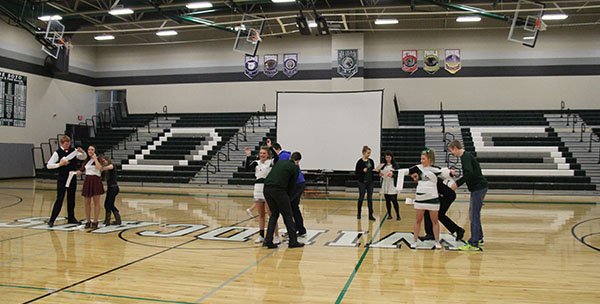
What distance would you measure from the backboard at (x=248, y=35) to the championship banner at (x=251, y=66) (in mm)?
7618

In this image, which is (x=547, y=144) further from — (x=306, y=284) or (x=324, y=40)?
(x=306, y=284)

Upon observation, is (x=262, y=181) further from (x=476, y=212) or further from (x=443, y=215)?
(x=476, y=212)

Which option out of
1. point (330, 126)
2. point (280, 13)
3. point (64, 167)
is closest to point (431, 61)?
point (280, 13)

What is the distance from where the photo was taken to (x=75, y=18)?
19000 millimetres

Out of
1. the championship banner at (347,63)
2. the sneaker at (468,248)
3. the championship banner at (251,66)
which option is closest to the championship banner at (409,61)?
the championship banner at (347,63)

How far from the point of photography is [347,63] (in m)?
20.4

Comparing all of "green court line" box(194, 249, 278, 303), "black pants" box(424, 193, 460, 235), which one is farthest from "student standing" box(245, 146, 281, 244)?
"black pants" box(424, 193, 460, 235)

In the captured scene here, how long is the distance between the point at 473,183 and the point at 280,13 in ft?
43.3

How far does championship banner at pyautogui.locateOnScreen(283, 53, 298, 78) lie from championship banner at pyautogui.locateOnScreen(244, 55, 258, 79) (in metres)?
1.53

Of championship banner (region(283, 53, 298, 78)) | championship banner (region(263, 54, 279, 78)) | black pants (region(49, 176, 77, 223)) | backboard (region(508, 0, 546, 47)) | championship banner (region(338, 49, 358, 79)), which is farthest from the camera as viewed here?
championship banner (region(263, 54, 279, 78))

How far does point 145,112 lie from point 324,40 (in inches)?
407

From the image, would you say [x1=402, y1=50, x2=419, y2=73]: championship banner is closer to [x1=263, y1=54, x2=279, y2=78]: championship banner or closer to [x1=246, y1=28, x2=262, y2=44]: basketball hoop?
[x1=263, y1=54, x2=279, y2=78]: championship banner

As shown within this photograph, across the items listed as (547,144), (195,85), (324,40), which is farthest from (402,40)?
(195,85)

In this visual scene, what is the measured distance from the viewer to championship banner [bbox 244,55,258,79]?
2244cm
